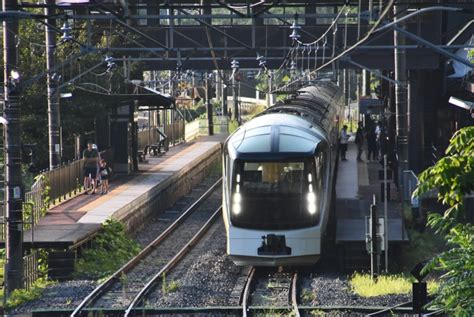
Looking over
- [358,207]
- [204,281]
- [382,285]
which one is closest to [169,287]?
[204,281]

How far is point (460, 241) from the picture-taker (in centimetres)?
1184

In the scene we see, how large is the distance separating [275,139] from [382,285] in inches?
140

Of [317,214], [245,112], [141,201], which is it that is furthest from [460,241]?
[245,112]

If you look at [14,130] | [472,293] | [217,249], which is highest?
[14,130]

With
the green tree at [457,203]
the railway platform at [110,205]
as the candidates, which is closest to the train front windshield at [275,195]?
the railway platform at [110,205]

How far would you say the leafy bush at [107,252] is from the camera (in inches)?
863

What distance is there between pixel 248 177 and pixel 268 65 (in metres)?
20.1

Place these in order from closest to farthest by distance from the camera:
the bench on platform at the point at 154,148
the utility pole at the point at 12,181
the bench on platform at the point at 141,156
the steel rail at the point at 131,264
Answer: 1. the steel rail at the point at 131,264
2. the utility pole at the point at 12,181
3. the bench on platform at the point at 141,156
4. the bench on platform at the point at 154,148

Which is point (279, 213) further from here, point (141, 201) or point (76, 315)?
point (141, 201)

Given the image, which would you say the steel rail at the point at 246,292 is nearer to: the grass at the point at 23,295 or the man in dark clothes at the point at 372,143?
the grass at the point at 23,295

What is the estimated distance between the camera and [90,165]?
30.0 meters

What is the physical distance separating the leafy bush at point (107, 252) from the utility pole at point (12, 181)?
69.8 inches

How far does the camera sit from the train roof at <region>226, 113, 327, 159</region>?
20.6 meters

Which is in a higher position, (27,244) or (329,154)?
(329,154)
